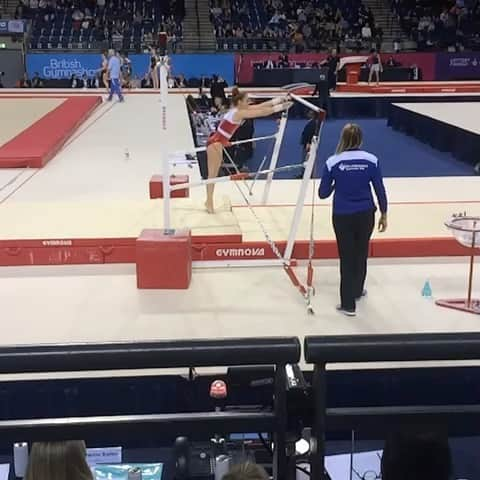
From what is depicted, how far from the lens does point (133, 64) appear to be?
72.6ft

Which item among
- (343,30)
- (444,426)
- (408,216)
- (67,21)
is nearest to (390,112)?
(343,30)

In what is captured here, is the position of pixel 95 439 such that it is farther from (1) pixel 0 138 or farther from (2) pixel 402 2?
(2) pixel 402 2

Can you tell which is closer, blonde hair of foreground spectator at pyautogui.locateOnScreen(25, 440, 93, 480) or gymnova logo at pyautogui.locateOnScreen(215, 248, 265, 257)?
blonde hair of foreground spectator at pyautogui.locateOnScreen(25, 440, 93, 480)

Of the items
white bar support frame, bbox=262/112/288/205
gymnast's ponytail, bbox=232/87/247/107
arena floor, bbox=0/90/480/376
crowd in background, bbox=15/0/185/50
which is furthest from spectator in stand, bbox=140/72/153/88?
gymnast's ponytail, bbox=232/87/247/107

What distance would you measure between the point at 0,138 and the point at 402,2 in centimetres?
1897

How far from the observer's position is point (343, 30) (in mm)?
24828

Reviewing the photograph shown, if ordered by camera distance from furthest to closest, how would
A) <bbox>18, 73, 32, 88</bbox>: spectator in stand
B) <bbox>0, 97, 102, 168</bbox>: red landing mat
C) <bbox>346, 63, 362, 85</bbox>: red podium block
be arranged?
<bbox>18, 73, 32, 88</bbox>: spectator in stand
<bbox>346, 63, 362, 85</bbox>: red podium block
<bbox>0, 97, 102, 168</bbox>: red landing mat

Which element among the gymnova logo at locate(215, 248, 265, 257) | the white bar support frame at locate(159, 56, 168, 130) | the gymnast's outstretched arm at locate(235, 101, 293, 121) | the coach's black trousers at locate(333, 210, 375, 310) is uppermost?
the white bar support frame at locate(159, 56, 168, 130)

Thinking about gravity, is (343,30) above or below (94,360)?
above

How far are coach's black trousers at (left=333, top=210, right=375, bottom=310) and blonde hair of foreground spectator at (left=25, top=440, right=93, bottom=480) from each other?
3.72 meters

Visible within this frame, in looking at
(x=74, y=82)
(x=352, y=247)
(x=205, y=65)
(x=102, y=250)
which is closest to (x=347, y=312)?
(x=352, y=247)

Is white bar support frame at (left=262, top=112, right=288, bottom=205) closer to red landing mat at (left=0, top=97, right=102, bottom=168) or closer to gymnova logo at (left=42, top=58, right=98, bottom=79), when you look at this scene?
red landing mat at (left=0, top=97, right=102, bottom=168)

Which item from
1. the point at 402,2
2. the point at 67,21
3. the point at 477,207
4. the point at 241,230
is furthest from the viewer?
the point at 402,2

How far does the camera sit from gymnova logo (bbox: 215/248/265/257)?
6.13 m
